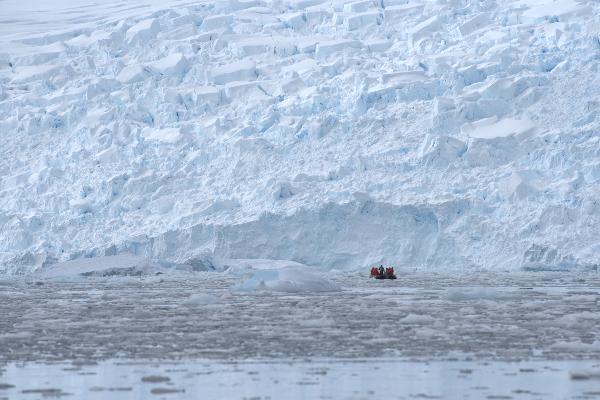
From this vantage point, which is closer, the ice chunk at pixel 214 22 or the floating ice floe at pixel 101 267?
the floating ice floe at pixel 101 267

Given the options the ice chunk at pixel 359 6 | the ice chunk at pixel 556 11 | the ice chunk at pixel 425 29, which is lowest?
the ice chunk at pixel 425 29

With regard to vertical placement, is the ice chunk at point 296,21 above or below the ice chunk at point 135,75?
above

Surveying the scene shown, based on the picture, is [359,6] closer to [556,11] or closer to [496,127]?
[556,11]

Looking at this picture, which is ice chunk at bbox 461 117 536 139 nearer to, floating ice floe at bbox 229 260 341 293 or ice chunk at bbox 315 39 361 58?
ice chunk at bbox 315 39 361 58

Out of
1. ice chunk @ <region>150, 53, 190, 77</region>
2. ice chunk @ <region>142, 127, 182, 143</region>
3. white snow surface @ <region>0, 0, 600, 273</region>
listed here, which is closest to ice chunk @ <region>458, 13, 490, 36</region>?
white snow surface @ <region>0, 0, 600, 273</region>

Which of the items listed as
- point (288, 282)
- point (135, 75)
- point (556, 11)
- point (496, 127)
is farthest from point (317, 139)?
point (288, 282)

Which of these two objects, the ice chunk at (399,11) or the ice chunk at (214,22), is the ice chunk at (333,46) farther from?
the ice chunk at (214,22)

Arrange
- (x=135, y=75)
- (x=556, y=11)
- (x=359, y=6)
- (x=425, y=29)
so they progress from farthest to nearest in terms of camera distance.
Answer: (x=359, y=6) < (x=425, y=29) < (x=135, y=75) < (x=556, y=11)

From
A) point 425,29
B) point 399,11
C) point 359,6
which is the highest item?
point 359,6

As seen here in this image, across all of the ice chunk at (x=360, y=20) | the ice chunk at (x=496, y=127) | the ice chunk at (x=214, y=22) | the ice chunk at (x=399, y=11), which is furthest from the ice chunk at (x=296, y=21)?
the ice chunk at (x=496, y=127)
